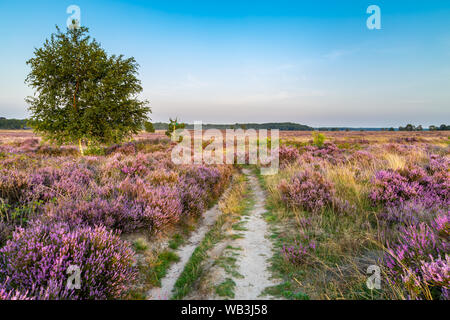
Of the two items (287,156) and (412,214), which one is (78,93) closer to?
(287,156)

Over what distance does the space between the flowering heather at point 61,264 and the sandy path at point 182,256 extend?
1.89 feet

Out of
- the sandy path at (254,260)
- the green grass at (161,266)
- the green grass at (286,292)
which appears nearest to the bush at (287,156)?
the sandy path at (254,260)

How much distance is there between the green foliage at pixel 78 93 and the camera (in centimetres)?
1508

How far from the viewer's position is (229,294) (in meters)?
3.32

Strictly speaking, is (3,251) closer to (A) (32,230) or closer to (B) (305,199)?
(A) (32,230)

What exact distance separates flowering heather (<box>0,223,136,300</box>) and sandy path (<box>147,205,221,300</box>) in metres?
0.57

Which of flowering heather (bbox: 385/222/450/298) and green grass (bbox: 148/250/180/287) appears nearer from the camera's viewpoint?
flowering heather (bbox: 385/222/450/298)

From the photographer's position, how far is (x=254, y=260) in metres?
4.43

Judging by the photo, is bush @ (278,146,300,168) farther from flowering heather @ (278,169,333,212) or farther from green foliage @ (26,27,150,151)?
green foliage @ (26,27,150,151)

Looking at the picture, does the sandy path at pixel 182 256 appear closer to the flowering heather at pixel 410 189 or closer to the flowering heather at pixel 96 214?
the flowering heather at pixel 96 214

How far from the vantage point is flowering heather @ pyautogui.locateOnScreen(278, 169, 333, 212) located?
21.5ft

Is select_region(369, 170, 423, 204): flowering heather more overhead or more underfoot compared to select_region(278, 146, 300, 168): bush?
more underfoot

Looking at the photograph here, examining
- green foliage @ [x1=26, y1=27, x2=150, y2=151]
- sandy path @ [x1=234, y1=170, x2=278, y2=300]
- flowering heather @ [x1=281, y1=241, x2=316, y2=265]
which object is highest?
green foliage @ [x1=26, y1=27, x2=150, y2=151]

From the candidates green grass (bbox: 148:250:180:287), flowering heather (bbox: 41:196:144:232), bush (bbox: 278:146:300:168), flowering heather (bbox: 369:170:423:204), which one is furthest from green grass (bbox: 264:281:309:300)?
bush (bbox: 278:146:300:168)
